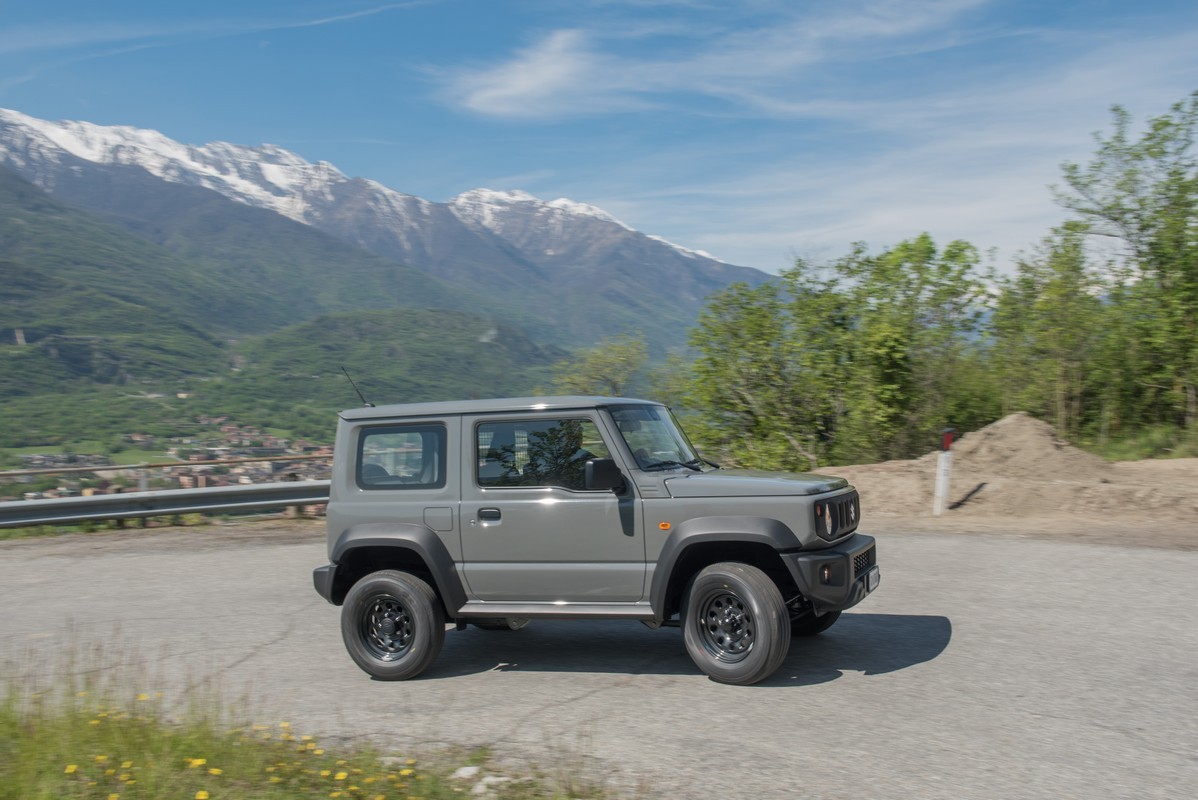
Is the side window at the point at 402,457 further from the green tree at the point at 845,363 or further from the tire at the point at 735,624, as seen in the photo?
the green tree at the point at 845,363

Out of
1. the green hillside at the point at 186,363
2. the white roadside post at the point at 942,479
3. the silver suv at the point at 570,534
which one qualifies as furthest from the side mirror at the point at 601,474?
the green hillside at the point at 186,363

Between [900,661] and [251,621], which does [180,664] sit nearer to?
A: [251,621]

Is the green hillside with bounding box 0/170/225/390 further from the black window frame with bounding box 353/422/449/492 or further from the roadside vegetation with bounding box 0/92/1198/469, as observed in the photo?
the black window frame with bounding box 353/422/449/492

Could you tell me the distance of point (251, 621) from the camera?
28.2 ft

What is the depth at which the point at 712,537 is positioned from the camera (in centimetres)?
609

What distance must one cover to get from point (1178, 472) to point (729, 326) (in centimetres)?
999

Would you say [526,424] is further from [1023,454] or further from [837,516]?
[1023,454]

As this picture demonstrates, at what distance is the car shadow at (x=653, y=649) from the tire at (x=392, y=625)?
9.1 inches

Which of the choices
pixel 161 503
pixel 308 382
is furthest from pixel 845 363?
pixel 308 382

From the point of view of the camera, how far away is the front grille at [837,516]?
19.9 ft

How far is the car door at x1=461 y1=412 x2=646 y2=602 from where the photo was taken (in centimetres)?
637

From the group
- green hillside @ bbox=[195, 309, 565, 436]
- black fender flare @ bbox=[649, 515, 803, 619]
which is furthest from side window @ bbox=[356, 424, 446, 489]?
green hillside @ bbox=[195, 309, 565, 436]

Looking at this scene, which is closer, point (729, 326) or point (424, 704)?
point (424, 704)

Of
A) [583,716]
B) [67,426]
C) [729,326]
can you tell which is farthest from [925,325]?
[67,426]
